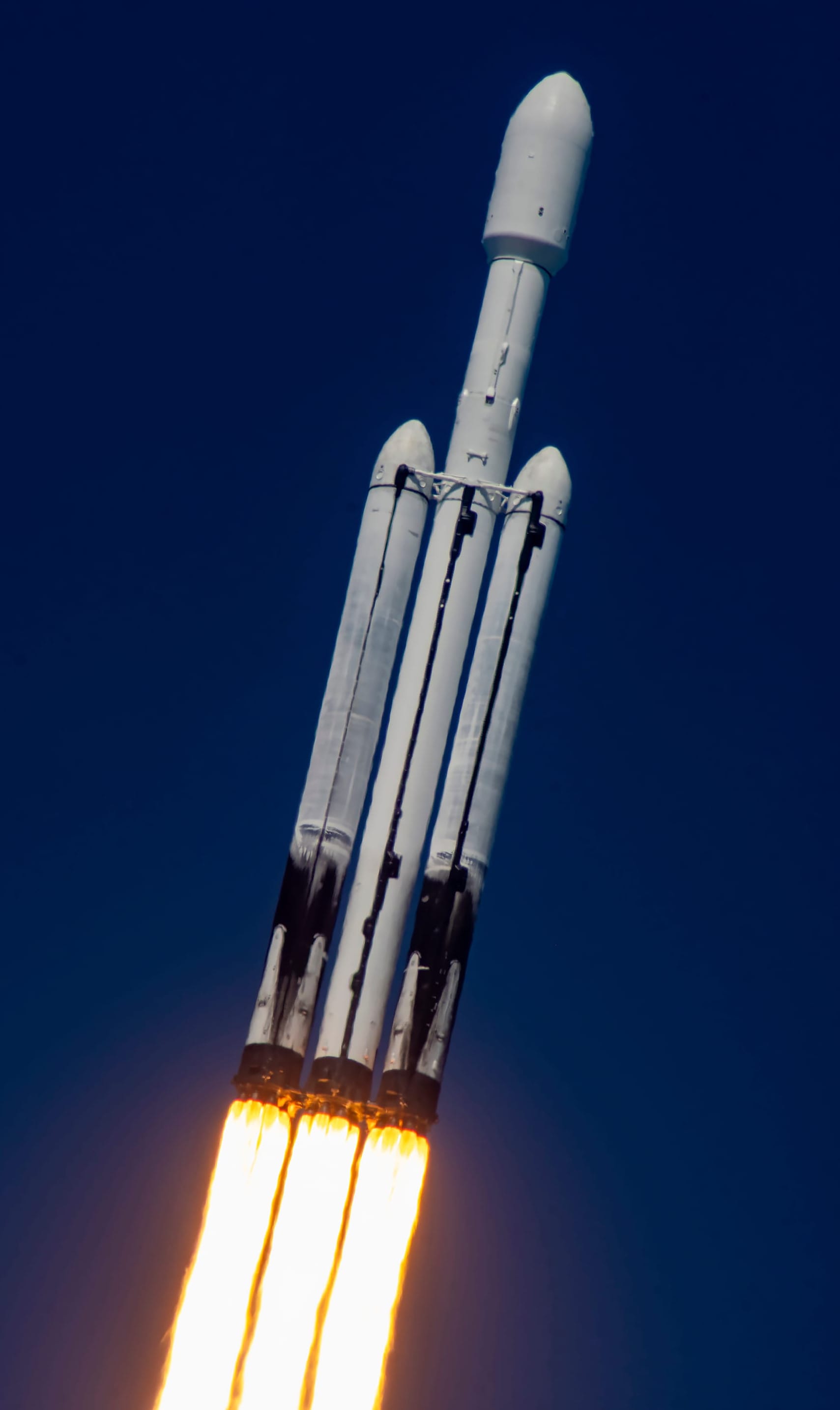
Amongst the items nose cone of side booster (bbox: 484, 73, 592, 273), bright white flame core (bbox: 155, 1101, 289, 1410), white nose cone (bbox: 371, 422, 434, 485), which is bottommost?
bright white flame core (bbox: 155, 1101, 289, 1410)

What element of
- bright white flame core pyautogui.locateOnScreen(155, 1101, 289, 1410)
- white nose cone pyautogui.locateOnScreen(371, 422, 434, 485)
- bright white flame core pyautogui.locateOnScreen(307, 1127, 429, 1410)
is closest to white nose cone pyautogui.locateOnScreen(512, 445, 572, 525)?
white nose cone pyautogui.locateOnScreen(371, 422, 434, 485)

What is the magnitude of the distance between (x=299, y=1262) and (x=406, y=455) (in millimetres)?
7136

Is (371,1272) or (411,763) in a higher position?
(411,763)

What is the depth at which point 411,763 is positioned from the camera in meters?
16.7

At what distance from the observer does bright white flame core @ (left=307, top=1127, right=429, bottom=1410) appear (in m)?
15.6

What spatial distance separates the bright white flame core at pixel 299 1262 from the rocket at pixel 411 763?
38cm

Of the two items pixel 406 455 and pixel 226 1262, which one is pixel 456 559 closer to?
pixel 406 455

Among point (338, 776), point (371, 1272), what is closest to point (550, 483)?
point (338, 776)

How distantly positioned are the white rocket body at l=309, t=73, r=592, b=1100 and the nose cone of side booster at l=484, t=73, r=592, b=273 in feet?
0.04

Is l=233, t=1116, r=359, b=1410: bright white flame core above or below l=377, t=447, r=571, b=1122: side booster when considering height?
below

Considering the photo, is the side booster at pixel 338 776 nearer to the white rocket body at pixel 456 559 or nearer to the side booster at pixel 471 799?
the white rocket body at pixel 456 559

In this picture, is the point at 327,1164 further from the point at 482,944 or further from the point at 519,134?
the point at 519,134

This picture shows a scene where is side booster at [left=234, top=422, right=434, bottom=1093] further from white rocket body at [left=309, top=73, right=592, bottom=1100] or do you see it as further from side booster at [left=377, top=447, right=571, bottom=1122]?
side booster at [left=377, top=447, right=571, bottom=1122]

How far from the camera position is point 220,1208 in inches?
629
